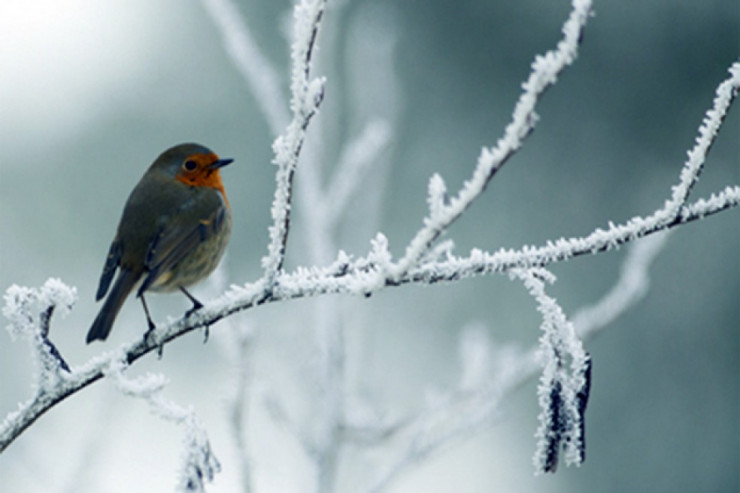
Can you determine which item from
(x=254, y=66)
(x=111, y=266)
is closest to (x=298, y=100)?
(x=111, y=266)

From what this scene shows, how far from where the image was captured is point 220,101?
12266mm

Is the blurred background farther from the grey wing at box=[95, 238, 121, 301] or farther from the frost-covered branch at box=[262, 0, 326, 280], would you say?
the frost-covered branch at box=[262, 0, 326, 280]

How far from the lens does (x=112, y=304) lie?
9.55 ft

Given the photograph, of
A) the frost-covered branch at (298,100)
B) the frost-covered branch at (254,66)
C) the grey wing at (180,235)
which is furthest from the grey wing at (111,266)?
the frost-covered branch at (298,100)

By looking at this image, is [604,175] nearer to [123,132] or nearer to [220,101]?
[220,101]

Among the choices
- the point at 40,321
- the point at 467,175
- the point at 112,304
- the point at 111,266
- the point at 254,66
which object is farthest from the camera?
the point at 467,175

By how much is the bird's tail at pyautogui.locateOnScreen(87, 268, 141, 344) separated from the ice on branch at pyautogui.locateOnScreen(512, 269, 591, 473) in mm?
1372

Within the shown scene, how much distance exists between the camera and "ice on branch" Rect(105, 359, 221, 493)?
1581 mm

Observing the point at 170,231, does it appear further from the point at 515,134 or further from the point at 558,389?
the point at 515,134

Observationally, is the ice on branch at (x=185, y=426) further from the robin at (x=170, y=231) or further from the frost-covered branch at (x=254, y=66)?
the frost-covered branch at (x=254, y=66)

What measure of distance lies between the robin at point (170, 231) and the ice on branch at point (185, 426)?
48.4 inches

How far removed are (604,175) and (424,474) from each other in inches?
201

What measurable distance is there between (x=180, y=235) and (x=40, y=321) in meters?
1.62

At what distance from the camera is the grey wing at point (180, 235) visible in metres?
3.18
